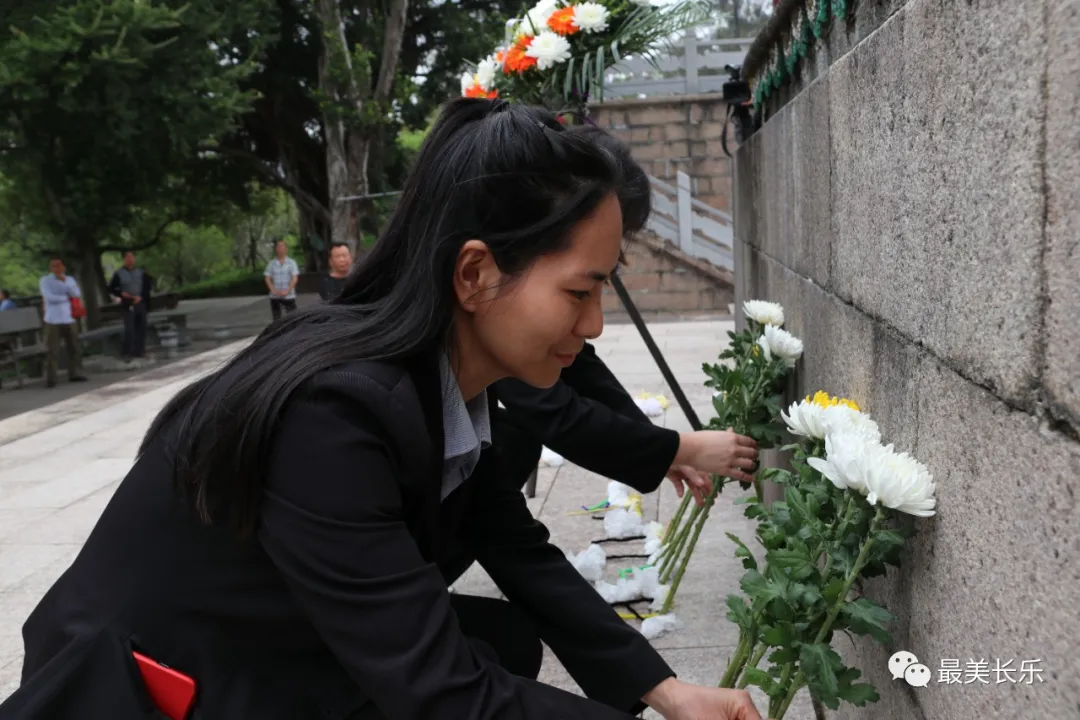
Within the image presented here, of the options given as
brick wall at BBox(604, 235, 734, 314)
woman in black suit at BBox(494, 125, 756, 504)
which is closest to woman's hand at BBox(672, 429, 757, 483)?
woman in black suit at BBox(494, 125, 756, 504)

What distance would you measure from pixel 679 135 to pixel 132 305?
26.7 feet

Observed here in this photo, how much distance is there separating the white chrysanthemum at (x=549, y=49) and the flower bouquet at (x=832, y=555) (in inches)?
100

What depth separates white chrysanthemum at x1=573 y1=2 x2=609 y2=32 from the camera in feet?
12.6

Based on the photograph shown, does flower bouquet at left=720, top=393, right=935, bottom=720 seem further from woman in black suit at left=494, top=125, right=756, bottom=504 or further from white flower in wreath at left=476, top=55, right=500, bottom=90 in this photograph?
white flower in wreath at left=476, top=55, right=500, bottom=90

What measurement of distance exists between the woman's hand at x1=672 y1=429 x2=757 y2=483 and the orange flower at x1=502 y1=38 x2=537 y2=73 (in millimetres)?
2019

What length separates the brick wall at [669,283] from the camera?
14094mm

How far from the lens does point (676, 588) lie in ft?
10.5

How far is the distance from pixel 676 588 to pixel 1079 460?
234 cm

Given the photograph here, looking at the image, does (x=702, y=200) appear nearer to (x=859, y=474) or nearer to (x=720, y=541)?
(x=720, y=541)

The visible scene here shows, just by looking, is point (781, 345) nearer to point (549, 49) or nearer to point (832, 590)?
point (832, 590)

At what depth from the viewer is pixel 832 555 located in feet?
5.09

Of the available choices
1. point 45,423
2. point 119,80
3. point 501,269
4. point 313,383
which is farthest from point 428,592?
point 119,80

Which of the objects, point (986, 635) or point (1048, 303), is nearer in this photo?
point (1048, 303)

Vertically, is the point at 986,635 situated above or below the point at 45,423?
above
